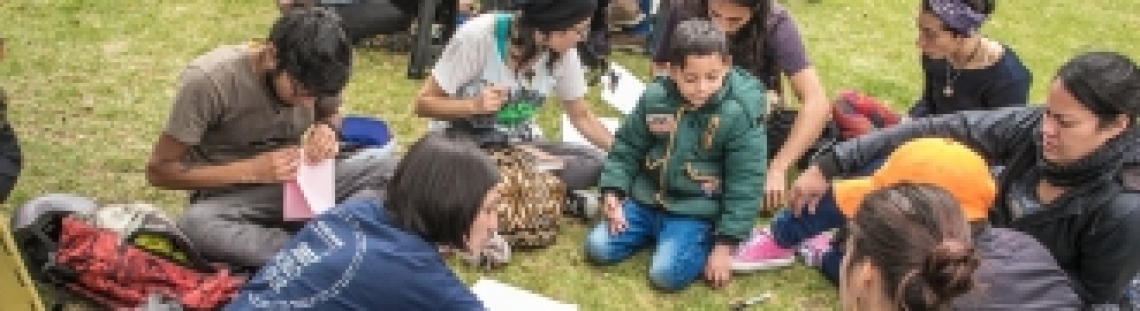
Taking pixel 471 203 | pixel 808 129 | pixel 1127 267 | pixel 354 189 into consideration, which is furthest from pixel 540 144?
pixel 1127 267

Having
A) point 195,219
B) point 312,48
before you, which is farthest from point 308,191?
point 312,48

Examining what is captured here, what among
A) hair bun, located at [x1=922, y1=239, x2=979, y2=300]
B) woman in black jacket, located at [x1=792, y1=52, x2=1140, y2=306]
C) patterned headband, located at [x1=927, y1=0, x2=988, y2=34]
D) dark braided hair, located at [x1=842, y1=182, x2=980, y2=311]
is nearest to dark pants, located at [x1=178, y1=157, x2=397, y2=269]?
dark braided hair, located at [x1=842, y1=182, x2=980, y2=311]

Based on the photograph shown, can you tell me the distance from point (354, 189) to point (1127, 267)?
2480 mm

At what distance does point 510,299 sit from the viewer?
11.3 feet

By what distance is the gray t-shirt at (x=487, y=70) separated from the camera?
3674mm

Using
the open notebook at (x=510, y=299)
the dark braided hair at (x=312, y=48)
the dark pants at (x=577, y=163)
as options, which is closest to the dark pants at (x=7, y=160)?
the dark braided hair at (x=312, y=48)

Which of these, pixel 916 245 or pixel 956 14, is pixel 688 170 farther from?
pixel 916 245

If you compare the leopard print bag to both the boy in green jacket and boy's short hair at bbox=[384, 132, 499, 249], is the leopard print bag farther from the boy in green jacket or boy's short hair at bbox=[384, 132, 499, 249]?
boy's short hair at bbox=[384, 132, 499, 249]

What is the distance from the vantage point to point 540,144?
4117 millimetres

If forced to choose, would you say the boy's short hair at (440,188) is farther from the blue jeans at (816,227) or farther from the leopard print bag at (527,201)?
the blue jeans at (816,227)

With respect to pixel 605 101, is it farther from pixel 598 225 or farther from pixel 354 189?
pixel 354 189

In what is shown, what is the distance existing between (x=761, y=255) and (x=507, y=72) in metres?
1.17

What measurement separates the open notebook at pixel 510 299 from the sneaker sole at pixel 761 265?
2.27 ft

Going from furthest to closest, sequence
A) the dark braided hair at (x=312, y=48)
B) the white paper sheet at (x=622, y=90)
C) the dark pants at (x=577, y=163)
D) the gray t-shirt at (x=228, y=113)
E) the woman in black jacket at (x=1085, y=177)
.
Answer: the white paper sheet at (x=622, y=90) → the dark pants at (x=577, y=163) → the gray t-shirt at (x=228, y=113) → the dark braided hair at (x=312, y=48) → the woman in black jacket at (x=1085, y=177)
